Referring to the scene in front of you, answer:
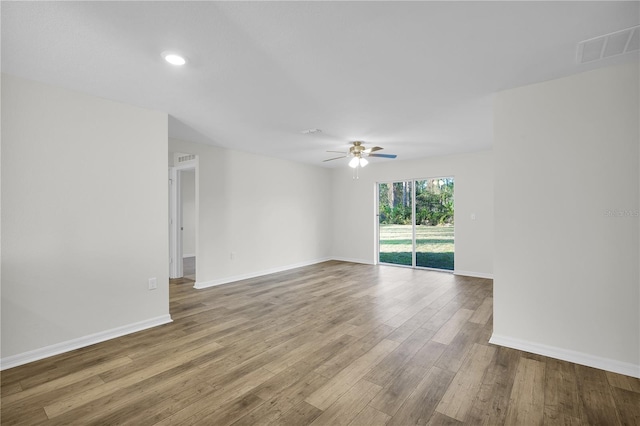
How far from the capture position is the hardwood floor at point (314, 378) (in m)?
1.84

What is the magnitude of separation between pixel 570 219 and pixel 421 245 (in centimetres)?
416

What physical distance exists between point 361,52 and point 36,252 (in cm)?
327

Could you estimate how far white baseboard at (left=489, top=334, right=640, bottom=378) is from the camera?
90.4 inches

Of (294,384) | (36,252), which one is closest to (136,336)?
(36,252)

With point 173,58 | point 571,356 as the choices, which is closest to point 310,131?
point 173,58

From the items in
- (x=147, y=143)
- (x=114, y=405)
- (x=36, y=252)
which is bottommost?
(x=114, y=405)

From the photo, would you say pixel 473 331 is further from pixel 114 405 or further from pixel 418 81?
pixel 114 405

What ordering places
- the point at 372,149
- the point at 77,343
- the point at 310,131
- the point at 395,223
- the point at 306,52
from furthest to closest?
1. the point at 395,223
2. the point at 372,149
3. the point at 310,131
4. the point at 77,343
5. the point at 306,52

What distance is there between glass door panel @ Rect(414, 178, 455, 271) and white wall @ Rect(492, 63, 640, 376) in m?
3.63

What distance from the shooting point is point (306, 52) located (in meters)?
2.16

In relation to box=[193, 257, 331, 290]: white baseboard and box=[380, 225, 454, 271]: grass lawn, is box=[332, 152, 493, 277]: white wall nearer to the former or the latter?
box=[380, 225, 454, 271]: grass lawn

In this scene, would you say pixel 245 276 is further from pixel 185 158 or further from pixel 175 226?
pixel 185 158

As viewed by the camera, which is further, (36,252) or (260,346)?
(260,346)

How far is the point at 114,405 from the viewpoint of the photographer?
1.95 m
